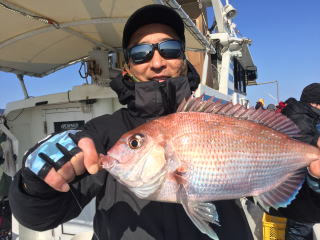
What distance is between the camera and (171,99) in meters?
1.87

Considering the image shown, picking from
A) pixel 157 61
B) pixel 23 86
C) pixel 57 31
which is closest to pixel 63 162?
pixel 157 61

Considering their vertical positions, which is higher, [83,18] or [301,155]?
[83,18]

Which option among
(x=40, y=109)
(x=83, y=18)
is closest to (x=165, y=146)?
(x=83, y=18)

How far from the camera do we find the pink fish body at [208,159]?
1.40 meters

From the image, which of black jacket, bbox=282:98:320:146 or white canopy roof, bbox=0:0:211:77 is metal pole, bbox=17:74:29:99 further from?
black jacket, bbox=282:98:320:146

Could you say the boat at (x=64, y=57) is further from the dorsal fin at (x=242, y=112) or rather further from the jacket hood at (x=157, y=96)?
the dorsal fin at (x=242, y=112)

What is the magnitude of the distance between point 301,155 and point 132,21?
141 cm

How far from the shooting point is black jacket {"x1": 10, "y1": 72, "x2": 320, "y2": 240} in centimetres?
148

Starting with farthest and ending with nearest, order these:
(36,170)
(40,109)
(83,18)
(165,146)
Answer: (40,109), (83,18), (165,146), (36,170)

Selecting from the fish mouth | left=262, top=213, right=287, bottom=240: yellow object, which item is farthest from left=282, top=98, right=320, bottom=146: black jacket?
the fish mouth

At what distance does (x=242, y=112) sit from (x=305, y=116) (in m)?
2.77

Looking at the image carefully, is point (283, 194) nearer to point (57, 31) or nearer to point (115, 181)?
point (115, 181)

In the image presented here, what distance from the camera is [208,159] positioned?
1.46 metres

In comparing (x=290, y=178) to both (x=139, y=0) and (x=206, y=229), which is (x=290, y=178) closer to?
(x=206, y=229)
